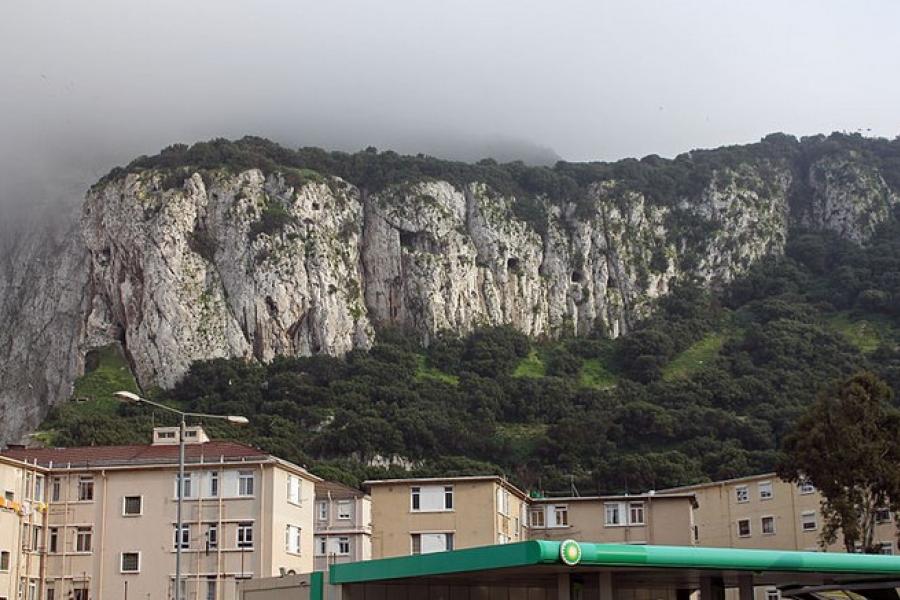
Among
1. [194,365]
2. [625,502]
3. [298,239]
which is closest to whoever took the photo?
[625,502]

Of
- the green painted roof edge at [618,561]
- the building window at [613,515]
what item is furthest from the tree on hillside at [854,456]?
the green painted roof edge at [618,561]

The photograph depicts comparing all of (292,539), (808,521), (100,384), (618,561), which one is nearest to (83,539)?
(292,539)

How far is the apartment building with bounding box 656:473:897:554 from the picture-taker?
3378 inches

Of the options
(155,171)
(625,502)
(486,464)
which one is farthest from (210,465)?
(155,171)

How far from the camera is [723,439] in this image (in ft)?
468

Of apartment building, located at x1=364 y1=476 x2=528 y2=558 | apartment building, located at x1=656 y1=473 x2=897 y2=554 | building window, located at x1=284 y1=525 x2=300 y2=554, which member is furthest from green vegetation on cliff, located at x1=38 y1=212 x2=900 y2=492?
building window, located at x1=284 y1=525 x2=300 y2=554

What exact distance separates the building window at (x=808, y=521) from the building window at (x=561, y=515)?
1622 cm

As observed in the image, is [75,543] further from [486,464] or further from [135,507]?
[486,464]

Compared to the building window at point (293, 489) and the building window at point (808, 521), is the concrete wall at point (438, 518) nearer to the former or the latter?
the building window at point (293, 489)

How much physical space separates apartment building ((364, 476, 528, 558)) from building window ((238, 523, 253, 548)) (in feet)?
32.8

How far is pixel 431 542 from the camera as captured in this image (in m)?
74.6

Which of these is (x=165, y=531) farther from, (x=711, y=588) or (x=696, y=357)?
(x=696, y=357)

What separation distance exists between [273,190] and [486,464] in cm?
5727

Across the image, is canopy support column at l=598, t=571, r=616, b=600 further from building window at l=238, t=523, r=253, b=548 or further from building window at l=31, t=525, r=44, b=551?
building window at l=31, t=525, r=44, b=551
